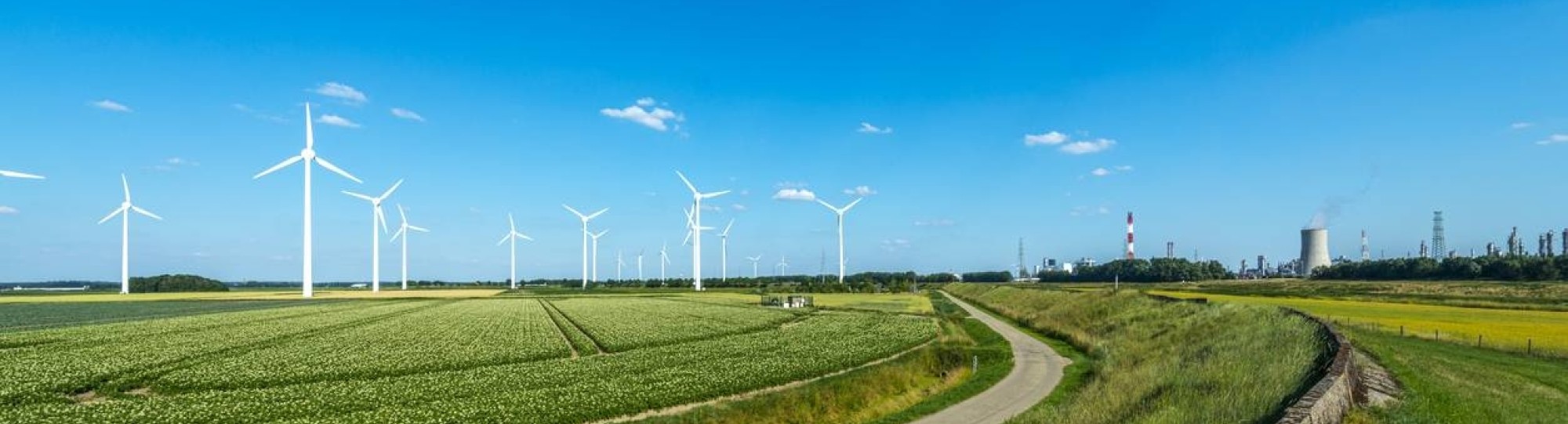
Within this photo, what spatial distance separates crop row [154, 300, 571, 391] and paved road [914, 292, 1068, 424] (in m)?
24.8

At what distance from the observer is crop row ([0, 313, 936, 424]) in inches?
1040

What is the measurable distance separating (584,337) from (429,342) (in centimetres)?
1150

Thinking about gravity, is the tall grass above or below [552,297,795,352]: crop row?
above

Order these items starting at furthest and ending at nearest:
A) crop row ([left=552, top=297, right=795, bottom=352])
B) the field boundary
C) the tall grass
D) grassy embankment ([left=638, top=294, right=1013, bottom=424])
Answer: crop row ([left=552, top=297, right=795, bottom=352]), grassy embankment ([left=638, top=294, right=1013, bottom=424]), the field boundary, the tall grass

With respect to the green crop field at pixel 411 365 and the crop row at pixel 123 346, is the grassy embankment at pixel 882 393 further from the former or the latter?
the crop row at pixel 123 346

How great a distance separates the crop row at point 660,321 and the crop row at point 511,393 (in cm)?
826

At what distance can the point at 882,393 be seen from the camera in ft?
114

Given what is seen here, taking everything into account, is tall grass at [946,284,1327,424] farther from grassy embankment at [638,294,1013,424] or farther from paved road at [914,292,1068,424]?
grassy embankment at [638,294,1013,424]

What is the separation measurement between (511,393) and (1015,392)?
69.9 ft

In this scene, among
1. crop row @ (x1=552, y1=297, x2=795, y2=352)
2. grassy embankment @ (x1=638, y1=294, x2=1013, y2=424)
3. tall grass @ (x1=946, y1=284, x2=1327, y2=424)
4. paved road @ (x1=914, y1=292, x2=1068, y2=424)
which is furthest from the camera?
crop row @ (x1=552, y1=297, x2=795, y2=352)

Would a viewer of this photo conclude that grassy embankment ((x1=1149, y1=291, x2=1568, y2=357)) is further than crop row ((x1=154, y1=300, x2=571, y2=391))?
Yes

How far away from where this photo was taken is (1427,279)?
17112 centimetres

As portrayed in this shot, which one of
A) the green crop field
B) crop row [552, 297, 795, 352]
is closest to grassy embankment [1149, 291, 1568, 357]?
the green crop field

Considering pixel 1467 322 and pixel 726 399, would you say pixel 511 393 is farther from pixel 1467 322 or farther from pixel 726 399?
pixel 1467 322
